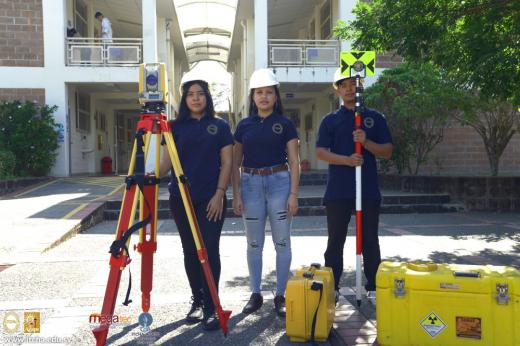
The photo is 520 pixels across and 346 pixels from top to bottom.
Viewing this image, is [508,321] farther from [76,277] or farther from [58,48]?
[58,48]

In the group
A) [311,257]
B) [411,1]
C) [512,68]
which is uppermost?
[411,1]

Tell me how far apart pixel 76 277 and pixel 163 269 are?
930 millimetres

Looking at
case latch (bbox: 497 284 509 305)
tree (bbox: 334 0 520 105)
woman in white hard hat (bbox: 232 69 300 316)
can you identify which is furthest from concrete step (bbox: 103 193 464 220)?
case latch (bbox: 497 284 509 305)

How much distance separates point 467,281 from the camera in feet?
9.62

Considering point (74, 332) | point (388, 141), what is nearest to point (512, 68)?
point (388, 141)

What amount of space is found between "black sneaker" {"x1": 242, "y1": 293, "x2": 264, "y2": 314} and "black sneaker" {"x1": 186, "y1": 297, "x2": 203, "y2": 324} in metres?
0.37

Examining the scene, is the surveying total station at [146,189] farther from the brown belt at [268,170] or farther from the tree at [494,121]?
the tree at [494,121]

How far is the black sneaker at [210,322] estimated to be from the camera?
3.50 metres

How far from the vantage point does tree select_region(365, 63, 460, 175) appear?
11.6 meters

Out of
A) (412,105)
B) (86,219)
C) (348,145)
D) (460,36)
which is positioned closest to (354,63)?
(348,145)

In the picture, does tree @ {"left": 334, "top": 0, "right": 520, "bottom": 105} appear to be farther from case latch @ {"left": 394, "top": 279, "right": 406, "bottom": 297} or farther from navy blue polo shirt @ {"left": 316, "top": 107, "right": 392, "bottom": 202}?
case latch @ {"left": 394, "top": 279, "right": 406, "bottom": 297}

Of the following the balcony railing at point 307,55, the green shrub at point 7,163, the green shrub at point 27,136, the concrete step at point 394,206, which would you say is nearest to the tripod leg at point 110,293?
the concrete step at point 394,206

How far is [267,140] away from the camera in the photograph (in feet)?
12.4

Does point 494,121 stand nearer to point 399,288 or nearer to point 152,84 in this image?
point 399,288
